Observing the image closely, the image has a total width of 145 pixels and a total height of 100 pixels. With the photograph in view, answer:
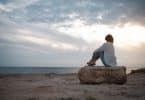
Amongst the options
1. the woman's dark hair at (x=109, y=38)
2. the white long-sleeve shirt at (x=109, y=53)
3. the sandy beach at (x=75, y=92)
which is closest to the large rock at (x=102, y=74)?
the sandy beach at (x=75, y=92)

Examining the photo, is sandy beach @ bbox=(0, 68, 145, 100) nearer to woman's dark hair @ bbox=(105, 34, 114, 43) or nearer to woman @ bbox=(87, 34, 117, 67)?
woman @ bbox=(87, 34, 117, 67)

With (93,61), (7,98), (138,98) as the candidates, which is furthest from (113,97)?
(93,61)

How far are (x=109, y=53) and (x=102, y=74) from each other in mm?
1301

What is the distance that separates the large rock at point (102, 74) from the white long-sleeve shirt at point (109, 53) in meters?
0.69

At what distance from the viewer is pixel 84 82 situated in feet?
41.9

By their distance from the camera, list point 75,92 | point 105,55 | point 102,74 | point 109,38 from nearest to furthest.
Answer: point 75,92
point 102,74
point 105,55
point 109,38

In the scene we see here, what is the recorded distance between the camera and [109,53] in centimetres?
1308

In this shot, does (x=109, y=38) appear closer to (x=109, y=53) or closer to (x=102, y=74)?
(x=109, y=53)

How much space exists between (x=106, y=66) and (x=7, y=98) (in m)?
5.98

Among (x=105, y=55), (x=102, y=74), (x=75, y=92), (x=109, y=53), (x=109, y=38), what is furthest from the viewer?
(x=109, y=38)

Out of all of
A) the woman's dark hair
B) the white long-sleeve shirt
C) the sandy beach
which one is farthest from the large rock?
the woman's dark hair

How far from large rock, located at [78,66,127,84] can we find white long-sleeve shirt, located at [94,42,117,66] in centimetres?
69

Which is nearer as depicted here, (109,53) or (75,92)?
(75,92)

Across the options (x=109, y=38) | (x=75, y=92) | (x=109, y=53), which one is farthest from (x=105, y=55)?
(x=75, y=92)
